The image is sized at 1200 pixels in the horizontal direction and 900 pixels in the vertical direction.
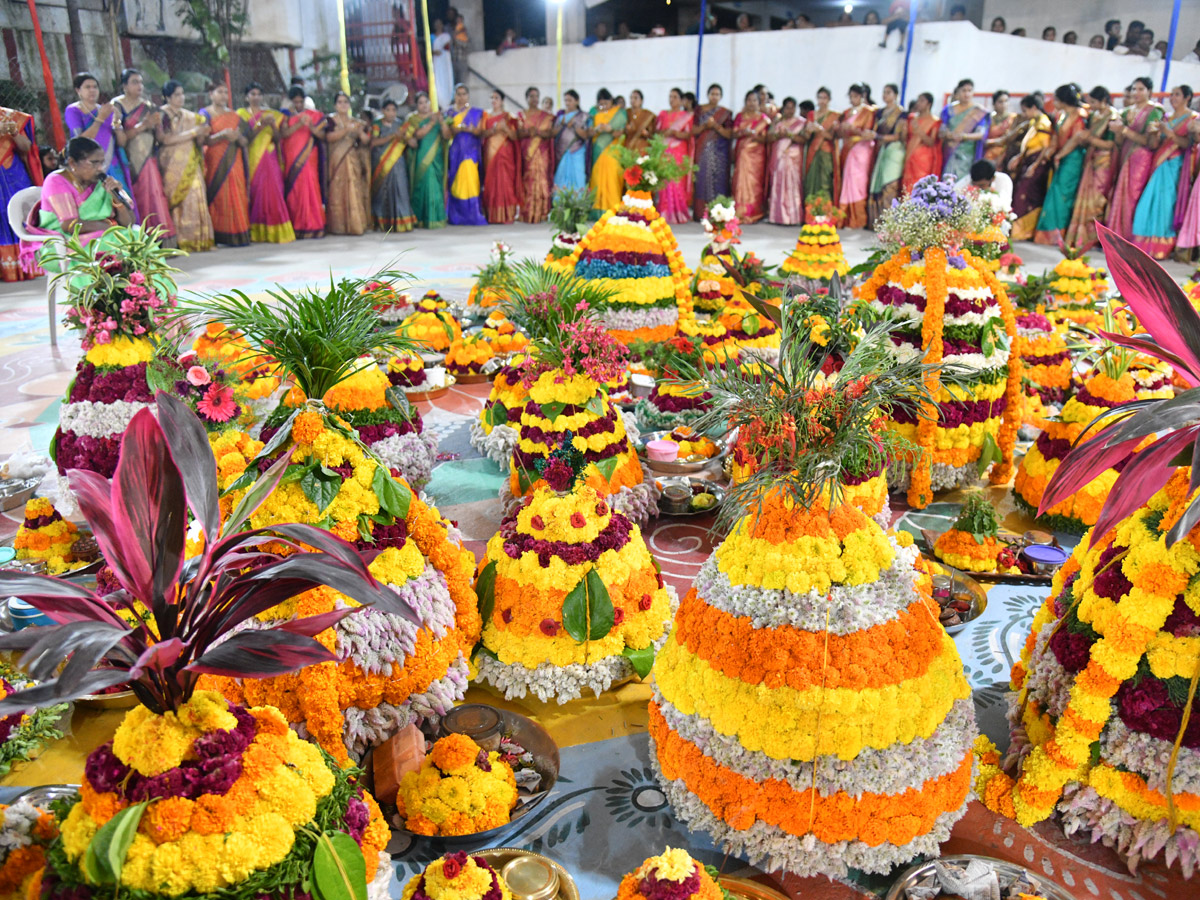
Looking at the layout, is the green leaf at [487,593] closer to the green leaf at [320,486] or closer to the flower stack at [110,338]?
the green leaf at [320,486]

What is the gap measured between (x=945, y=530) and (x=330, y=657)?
3.92 metres

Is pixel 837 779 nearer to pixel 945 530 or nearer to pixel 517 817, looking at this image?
pixel 517 817

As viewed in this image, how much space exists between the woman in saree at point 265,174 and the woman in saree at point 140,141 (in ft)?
4.79

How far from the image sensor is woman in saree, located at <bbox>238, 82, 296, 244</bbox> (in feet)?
41.3

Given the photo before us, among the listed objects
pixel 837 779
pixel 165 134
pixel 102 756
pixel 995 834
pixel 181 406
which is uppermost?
pixel 165 134

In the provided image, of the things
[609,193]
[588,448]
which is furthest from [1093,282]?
[609,193]

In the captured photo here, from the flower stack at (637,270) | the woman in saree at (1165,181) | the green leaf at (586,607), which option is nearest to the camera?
the green leaf at (586,607)

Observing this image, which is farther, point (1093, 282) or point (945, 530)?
point (1093, 282)

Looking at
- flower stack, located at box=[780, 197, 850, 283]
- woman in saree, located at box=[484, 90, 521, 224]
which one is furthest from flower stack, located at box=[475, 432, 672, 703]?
woman in saree, located at box=[484, 90, 521, 224]

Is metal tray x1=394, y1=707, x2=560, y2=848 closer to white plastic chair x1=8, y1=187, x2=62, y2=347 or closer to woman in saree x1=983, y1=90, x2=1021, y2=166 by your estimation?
white plastic chair x1=8, y1=187, x2=62, y2=347

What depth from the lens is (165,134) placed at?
11.4m

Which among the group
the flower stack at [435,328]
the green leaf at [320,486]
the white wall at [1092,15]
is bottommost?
the flower stack at [435,328]

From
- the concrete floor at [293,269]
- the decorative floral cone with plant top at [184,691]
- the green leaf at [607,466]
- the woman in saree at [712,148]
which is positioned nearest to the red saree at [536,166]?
the concrete floor at [293,269]

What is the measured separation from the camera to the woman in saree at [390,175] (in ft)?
46.0
